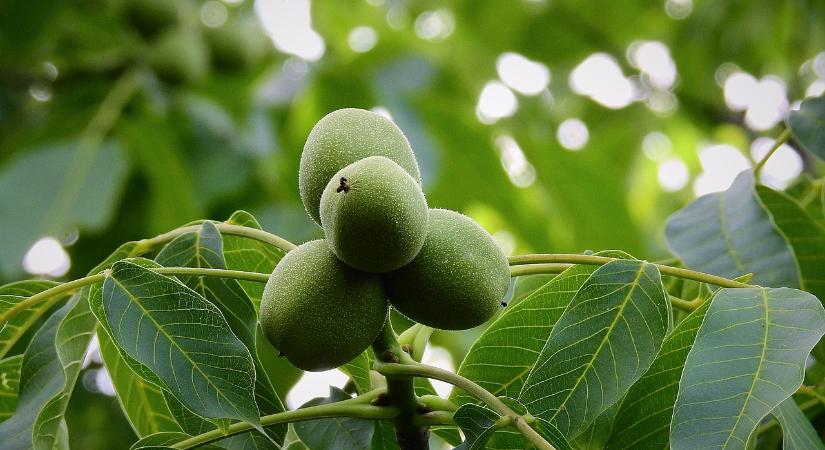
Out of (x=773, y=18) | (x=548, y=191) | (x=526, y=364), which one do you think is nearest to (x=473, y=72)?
(x=548, y=191)

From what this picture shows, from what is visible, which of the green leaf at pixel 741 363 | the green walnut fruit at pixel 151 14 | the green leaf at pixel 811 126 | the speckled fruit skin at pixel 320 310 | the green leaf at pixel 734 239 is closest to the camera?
the green leaf at pixel 741 363

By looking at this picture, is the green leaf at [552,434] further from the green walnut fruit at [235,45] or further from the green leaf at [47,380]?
the green walnut fruit at [235,45]

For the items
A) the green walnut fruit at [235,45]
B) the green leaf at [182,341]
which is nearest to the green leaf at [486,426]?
the green leaf at [182,341]

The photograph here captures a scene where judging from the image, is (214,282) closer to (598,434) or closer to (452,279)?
(452,279)

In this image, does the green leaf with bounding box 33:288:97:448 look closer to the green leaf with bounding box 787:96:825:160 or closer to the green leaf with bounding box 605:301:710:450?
the green leaf with bounding box 605:301:710:450

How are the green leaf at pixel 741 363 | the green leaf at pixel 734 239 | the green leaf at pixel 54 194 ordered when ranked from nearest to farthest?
the green leaf at pixel 741 363, the green leaf at pixel 734 239, the green leaf at pixel 54 194

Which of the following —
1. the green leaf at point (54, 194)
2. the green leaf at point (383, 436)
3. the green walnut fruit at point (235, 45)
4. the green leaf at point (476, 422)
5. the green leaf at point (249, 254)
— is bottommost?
the green leaf at point (476, 422)

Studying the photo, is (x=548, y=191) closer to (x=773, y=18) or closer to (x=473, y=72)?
(x=473, y=72)

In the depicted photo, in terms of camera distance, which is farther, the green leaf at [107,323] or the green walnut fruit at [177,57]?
the green walnut fruit at [177,57]
